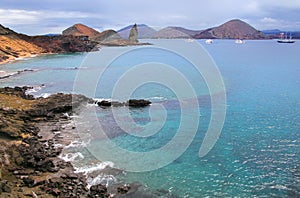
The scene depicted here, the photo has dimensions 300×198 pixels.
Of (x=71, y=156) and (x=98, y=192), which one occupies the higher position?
(x=71, y=156)

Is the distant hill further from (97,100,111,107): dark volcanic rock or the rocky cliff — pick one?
(97,100,111,107): dark volcanic rock

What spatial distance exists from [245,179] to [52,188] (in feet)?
60.1

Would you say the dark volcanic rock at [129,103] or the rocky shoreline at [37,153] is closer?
the rocky shoreline at [37,153]

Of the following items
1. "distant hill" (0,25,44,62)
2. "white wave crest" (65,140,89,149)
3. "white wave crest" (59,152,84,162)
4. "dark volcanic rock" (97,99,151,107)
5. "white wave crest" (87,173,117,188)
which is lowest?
"white wave crest" (87,173,117,188)

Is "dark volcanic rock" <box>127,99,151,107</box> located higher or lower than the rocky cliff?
lower

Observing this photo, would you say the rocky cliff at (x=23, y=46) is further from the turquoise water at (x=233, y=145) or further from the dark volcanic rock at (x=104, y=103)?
the dark volcanic rock at (x=104, y=103)

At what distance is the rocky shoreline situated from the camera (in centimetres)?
2871

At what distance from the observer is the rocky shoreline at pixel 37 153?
28.7 meters

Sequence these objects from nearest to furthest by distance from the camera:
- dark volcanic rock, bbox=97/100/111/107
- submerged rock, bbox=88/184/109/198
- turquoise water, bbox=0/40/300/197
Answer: submerged rock, bbox=88/184/109/198 → turquoise water, bbox=0/40/300/197 → dark volcanic rock, bbox=97/100/111/107

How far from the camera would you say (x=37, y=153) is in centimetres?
3622

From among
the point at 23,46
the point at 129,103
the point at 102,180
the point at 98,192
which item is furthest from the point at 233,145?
the point at 23,46

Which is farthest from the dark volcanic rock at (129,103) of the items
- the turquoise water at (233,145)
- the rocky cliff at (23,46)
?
the rocky cliff at (23,46)

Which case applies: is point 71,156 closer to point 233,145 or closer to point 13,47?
point 233,145

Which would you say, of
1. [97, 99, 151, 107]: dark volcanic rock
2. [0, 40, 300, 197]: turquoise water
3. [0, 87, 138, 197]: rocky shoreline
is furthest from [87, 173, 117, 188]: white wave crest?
[97, 99, 151, 107]: dark volcanic rock
